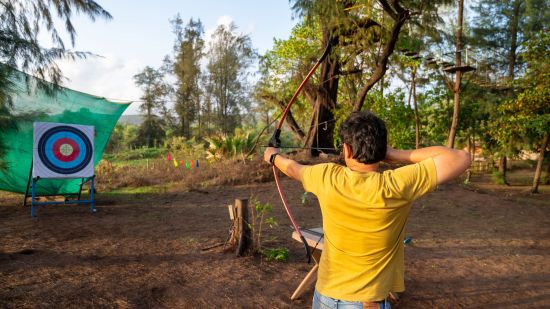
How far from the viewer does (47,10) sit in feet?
20.1

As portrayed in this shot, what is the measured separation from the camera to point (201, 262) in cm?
362

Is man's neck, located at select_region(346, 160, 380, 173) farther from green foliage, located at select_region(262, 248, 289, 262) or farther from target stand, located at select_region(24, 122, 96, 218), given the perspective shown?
target stand, located at select_region(24, 122, 96, 218)

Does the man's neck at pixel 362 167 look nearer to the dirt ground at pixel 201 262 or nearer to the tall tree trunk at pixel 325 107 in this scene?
the dirt ground at pixel 201 262

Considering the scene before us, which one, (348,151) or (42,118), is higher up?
(42,118)

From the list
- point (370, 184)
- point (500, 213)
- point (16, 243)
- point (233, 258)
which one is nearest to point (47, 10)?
point (16, 243)

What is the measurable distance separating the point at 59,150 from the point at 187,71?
18523 millimetres

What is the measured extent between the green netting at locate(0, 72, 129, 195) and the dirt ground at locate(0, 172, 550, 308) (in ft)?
1.99

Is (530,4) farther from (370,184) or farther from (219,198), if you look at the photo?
(370,184)

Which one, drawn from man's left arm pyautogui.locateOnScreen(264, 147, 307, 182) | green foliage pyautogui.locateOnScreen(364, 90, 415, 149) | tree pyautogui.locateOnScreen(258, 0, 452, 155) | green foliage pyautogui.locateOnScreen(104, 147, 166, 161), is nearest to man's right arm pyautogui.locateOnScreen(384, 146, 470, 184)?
man's left arm pyautogui.locateOnScreen(264, 147, 307, 182)

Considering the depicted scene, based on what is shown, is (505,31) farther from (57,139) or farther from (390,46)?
(57,139)

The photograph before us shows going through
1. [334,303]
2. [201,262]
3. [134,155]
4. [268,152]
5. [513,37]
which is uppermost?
[513,37]

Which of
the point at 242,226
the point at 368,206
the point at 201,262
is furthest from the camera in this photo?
the point at 242,226

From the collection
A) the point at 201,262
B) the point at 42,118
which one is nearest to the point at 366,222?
the point at 201,262

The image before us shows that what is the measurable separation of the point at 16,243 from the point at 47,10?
3906mm
